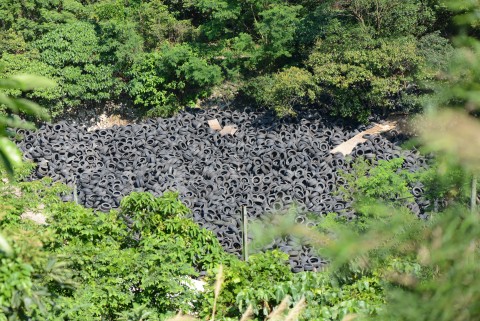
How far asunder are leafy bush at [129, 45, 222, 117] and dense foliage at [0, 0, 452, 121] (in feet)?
0.11

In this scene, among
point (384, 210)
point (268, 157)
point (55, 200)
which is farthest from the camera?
point (268, 157)

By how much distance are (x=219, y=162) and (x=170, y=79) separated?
4568 mm

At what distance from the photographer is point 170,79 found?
1688cm

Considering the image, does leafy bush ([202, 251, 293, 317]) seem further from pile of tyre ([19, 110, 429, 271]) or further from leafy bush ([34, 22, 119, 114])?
leafy bush ([34, 22, 119, 114])

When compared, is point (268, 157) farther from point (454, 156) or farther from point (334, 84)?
point (454, 156)

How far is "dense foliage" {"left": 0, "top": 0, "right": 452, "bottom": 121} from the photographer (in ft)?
46.8

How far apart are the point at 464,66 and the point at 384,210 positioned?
21.6 inches

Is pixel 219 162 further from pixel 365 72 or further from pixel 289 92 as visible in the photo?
pixel 365 72

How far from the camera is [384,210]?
191 centimetres

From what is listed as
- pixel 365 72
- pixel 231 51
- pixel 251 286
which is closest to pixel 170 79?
pixel 231 51

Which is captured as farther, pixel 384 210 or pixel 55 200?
pixel 55 200

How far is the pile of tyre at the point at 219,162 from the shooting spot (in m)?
11.5

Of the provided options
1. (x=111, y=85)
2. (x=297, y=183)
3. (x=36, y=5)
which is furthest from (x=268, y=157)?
(x=36, y=5)

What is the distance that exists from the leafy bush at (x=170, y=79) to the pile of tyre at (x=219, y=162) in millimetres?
1119
